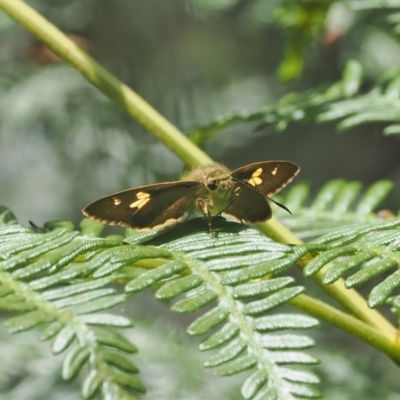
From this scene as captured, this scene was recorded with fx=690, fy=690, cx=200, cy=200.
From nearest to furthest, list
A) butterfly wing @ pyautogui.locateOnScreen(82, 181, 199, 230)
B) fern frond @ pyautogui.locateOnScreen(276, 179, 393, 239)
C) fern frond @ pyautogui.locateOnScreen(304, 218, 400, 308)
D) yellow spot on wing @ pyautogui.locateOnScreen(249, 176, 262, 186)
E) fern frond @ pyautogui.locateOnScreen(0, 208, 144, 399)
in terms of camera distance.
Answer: fern frond @ pyautogui.locateOnScreen(0, 208, 144, 399), fern frond @ pyautogui.locateOnScreen(304, 218, 400, 308), butterfly wing @ pyautogui.locateOnScreen(82, 181, 199, 230), yellow spot on wing @ pyautogui.locateOnScreen(249, 176, 262, 186), fern frond @ pyautogui.locateOnScreen(276, 179, 393, 239)

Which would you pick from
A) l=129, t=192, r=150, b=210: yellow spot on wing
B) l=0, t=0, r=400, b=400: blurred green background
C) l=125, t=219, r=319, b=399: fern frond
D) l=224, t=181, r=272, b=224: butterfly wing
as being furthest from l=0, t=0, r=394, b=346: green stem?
l=0, t=0, r=400, b=400: blurred green background

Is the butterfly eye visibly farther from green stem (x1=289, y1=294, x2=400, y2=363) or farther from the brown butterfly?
green stem (x1=289, y1=294, x2=400, y2=363)

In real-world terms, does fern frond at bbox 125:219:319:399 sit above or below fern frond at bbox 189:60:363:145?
below

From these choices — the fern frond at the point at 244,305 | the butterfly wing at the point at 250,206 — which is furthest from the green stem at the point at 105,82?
the fern frond at the point at 244,305

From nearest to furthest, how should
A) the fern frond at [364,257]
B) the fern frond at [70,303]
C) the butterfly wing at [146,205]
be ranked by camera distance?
the fern frond at [70,303] < the fern frond at [364,257] < the butterfly wing at [146,205]

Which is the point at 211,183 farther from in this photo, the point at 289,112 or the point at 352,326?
the point at 289,112

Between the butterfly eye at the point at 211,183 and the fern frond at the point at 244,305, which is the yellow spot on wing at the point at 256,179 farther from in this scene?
the fern frond at the point at 244,305

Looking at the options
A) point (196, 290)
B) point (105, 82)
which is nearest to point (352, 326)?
point (196, 290)
